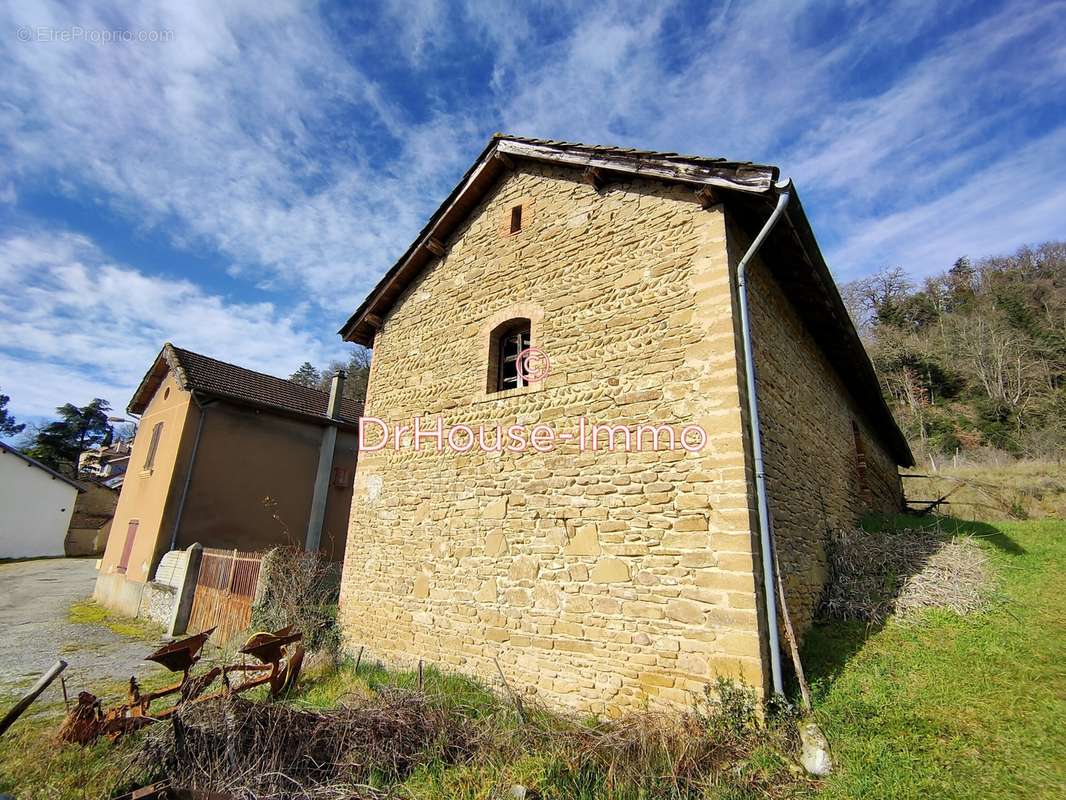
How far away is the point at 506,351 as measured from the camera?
7.81 m

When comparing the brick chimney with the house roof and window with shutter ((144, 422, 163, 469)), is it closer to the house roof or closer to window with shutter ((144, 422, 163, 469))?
window with shutter ((144, 422, 163, 469))

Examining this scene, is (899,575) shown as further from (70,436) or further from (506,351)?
(70,436)

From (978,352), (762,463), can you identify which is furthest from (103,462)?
(978,352)

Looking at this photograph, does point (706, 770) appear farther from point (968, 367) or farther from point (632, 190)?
point (968, 367)

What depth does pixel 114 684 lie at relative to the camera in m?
7.22

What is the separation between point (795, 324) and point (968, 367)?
93.6ft

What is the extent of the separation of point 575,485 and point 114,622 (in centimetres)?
1284

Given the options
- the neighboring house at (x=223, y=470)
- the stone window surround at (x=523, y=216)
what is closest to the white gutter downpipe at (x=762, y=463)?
the stone window surround at (x=523, y=216)

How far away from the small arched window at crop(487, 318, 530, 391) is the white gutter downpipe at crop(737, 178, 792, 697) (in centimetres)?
311

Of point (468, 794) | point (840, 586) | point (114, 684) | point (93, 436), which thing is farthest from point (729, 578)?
point (93, 436)

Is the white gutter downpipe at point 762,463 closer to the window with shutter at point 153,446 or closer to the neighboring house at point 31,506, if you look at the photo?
the window with shutter at point 153,446

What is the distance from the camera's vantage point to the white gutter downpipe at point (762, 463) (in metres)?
4.61

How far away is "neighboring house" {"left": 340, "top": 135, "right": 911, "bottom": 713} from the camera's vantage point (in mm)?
5031

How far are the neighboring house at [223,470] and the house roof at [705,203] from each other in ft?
18.9
